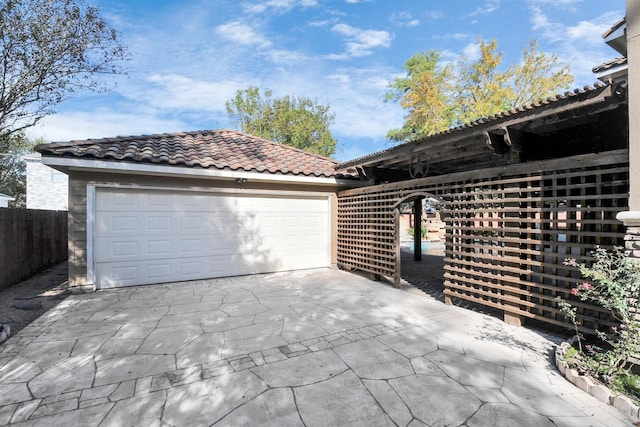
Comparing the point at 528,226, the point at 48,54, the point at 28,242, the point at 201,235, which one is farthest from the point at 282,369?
the point at 28,242

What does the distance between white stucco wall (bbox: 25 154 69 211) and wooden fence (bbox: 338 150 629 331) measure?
22757 millimetres

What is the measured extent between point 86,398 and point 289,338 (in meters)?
2.11

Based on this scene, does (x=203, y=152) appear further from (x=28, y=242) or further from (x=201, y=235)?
(x=28, y=242)

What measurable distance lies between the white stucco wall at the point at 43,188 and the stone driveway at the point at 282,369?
18.7 metres

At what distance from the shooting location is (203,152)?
300 inches

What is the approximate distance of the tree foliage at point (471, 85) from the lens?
16.4 meters

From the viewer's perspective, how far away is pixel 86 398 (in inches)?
101

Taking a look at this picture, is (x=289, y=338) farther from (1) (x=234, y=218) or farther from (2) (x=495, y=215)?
(1) (x=234, y=218)

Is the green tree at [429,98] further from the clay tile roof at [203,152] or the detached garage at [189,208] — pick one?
the detached garage at [189,208]

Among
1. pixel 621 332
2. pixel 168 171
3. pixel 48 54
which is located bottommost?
pixel 621 332

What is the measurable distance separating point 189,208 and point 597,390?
7.61 metres

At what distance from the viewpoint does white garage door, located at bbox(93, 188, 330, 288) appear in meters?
6.43

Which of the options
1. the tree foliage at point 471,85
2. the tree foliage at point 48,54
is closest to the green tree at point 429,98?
the tree foliage at point 471,85

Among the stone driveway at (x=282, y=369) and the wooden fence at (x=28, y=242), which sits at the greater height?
the wooden fence at (x=28, y=242)
